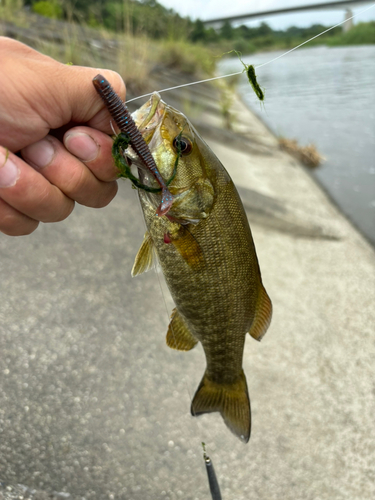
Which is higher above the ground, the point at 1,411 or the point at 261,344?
the point at 1,411

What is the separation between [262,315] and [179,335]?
47 centimetres

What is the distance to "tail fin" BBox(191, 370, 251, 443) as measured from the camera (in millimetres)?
2061

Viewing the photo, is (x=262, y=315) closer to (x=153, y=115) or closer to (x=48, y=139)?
(x=153, y=115)

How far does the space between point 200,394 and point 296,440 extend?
3.44 ft

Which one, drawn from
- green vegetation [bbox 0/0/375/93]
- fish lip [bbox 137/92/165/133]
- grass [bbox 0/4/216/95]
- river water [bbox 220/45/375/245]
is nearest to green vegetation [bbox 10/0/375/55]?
green vegetation [bbox 0/0/375/93]

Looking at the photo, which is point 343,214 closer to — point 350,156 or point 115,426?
point 350,156

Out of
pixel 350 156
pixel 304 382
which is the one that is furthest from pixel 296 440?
pixel 350 156

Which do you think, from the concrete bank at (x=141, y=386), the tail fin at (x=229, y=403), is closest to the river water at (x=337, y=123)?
the concrete bank at (x=141, y=386)

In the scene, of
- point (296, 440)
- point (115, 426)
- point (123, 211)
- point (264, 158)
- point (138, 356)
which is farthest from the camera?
point (264, 158)

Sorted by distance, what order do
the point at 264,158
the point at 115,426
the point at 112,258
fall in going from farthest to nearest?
the point at 264,158
the point at 112,258
the point at 115,426

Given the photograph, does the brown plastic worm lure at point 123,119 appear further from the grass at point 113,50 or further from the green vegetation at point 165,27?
the green vegetation at point 165,27

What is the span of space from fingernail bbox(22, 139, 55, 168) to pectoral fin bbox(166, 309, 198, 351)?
38.8 inches

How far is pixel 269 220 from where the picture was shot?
552 centimetres

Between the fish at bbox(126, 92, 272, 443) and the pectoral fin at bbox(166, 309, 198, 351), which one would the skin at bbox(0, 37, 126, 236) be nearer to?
the fish at bbox(126, 92, 272, 443)
